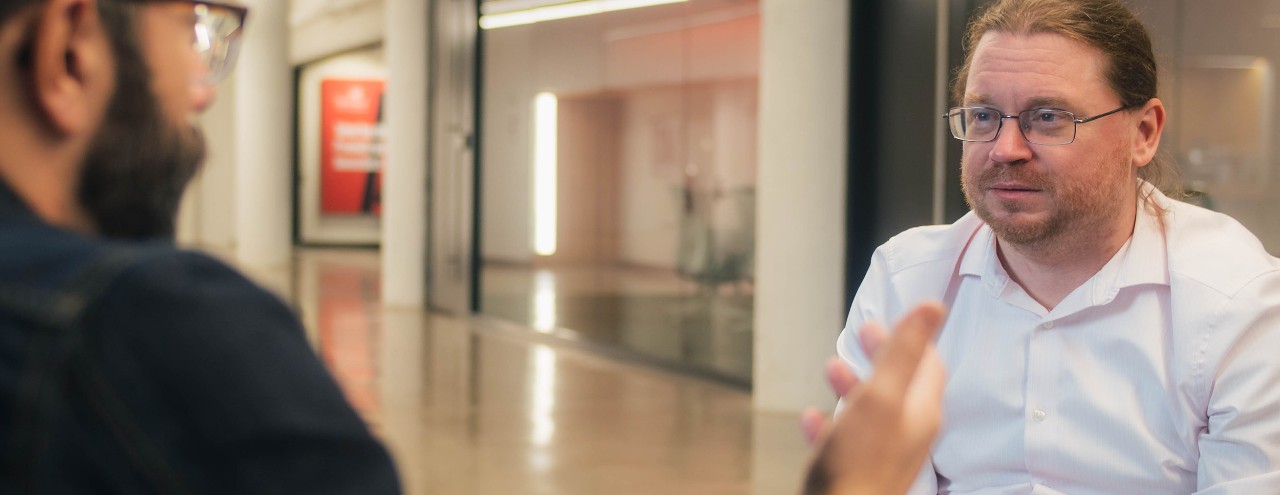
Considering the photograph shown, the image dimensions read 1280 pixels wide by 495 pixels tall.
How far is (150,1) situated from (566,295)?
27.8 feet

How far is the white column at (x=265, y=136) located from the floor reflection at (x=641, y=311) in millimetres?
8611

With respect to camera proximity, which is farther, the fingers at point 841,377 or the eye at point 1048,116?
the eye at point 1048,116

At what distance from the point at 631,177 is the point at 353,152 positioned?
14.1 meters

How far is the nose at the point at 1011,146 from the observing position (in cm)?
187

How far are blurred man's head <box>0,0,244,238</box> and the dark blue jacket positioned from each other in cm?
9

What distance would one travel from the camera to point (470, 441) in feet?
18.5

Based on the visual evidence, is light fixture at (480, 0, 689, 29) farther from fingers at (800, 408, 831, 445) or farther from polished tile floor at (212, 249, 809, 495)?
fingers at (800, 408, 831, 445)

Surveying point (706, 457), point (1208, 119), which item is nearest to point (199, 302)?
point (1208, 119)

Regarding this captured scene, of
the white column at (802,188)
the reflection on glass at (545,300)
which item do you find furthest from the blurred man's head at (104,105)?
the reflection on glass at (545,300)

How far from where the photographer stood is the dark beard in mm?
751

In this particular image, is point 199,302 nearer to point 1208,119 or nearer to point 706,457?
point 1208,119

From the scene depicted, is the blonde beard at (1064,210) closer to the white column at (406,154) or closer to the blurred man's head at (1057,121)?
the blurred man's head at (1057,121)

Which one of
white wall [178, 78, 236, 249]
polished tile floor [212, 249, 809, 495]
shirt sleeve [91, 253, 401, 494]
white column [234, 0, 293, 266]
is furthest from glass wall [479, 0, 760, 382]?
white wall [178, 78, 236, 249]

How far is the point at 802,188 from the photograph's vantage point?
6.23 meters
